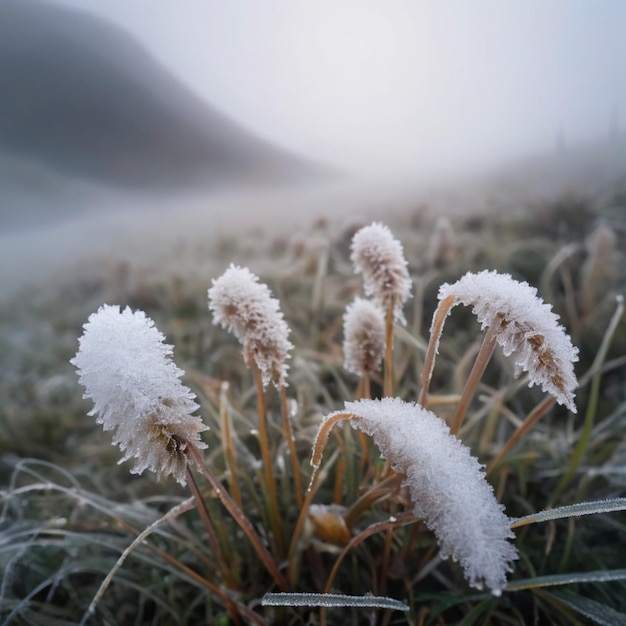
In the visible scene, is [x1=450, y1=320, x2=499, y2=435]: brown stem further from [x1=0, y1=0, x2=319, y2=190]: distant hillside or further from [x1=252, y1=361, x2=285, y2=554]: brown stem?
[x1=0, y1=0, x2=319, y2=190]: distant hillside

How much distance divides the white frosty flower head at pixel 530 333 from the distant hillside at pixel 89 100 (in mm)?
1011

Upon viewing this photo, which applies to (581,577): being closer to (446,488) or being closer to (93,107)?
(446,488)

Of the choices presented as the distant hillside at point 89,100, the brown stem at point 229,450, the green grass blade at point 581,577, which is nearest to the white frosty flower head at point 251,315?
the brown stem at point 229,450

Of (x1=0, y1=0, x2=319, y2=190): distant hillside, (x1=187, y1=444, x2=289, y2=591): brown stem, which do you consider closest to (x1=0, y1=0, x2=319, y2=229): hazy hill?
(x1=0, y1=0, x2=319, y2=190): distant hillside

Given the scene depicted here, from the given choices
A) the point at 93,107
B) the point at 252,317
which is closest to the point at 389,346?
the point at 252,317

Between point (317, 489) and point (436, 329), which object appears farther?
point (317, 489)

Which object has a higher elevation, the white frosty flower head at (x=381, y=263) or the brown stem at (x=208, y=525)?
the white frosty flower head at (x=381, y=263)

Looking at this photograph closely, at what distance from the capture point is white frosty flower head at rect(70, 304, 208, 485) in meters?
0.26

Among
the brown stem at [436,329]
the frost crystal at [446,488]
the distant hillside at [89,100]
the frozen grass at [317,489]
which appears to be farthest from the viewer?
the distant hillside at [89,100]

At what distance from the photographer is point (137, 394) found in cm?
26

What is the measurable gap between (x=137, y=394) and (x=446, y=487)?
15 cm

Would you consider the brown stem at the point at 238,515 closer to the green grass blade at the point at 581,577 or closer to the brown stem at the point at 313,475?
the brown stem at the point at 313,475

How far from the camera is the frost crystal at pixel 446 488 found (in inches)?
8.6

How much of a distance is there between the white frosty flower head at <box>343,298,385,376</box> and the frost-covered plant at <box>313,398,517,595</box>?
0.11 meters
